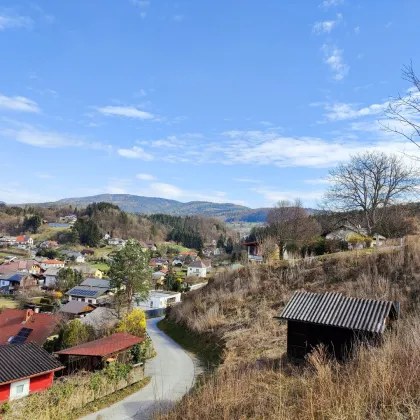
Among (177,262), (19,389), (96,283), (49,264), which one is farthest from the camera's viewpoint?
(177,262)

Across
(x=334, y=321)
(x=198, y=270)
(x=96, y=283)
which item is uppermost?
(x=334, y=321)

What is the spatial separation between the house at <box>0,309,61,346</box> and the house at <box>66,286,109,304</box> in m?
17.4

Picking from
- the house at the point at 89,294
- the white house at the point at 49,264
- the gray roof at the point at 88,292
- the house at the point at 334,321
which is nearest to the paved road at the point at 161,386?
the house at the point at 334,321

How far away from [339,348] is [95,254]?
292ft

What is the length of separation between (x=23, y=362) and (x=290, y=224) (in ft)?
87.2

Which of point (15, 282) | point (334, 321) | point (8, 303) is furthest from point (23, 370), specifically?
point (15, 282)

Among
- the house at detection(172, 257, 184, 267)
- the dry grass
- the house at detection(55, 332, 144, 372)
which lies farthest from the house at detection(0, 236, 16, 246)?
the house at detection(55, 332, 144, 372)

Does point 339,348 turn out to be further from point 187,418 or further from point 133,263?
point 133,263

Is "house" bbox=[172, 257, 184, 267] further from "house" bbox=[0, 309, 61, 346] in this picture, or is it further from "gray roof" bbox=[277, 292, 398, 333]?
"gray roof" bbox=[277, 292, 398, 333]

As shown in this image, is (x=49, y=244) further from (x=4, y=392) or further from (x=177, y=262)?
(x=4, y=392)

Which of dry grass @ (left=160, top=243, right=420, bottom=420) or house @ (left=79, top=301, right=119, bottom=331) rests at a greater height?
dry grass @ (left=160, top=243, right=420, bottom=420)

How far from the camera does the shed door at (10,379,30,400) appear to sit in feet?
44.7

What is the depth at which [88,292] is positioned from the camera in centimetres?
4978

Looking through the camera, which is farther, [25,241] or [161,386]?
[25,241]
